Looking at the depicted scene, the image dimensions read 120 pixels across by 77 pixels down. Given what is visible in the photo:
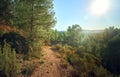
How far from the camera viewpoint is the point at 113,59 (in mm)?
25844

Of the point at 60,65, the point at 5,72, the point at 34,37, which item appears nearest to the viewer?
the point at 5,72

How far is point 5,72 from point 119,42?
70.1 ft

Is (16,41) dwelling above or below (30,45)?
above

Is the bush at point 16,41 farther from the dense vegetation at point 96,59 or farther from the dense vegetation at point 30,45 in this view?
the dense vegetation at point 96,59

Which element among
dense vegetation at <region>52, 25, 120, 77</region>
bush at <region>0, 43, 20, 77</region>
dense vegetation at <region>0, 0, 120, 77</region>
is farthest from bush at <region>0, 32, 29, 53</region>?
bush at <region>0, 43, 20, 77</region>

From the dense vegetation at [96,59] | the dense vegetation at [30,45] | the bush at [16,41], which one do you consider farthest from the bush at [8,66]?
the bush at [16,41]

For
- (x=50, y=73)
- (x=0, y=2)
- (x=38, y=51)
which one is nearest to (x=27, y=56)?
(x=38, y=51)

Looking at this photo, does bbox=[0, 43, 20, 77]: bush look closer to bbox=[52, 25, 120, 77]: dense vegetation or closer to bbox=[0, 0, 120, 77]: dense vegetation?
bbox=[0, 0, 120, 77]: dense vegetation

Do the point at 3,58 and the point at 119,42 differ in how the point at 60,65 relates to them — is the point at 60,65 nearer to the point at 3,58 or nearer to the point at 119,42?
the point at 3,58

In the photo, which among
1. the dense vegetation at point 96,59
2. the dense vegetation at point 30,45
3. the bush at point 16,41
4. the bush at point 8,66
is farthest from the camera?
the bush at point 16,41

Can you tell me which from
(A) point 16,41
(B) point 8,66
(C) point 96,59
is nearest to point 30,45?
(A) point 16,41

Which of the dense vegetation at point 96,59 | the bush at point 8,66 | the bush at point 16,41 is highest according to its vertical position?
the bush at point 16,41

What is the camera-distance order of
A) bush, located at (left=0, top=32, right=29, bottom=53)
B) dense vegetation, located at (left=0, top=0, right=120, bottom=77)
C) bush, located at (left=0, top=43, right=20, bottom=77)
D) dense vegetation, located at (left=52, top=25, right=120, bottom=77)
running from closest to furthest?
1. bush, located at (left=0, top=43, right=20, bottom=77)
2. dense vegetation, located at (left=0, top=0, right=120, bottom=77)
3. dense vegetation, located at (left=52, top=25, right=120, bottom=77)
4. bush, located at (left=0, top=32, right=29, bottom=53)

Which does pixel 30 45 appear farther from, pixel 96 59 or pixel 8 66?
pixel 96 59
